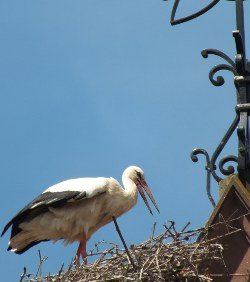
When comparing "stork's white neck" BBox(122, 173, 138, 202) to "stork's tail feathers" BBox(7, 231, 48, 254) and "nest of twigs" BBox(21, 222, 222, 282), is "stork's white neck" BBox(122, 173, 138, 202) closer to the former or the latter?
"stork's tail feathers" BBox(7, 231, 48, 254)

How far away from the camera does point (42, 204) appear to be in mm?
10406

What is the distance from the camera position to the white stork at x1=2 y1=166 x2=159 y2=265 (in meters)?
10.5

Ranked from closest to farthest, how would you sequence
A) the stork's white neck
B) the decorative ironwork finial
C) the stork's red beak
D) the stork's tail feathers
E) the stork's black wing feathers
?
1. the decorative ironwork finial
2. the stork's black wing feathers
3. the stork's tail feathers
4. the stork's white neck
5. the stork's red beak

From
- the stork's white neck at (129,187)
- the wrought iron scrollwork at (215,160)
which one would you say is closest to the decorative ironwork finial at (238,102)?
the wrought iron scrollwork at (215,160)

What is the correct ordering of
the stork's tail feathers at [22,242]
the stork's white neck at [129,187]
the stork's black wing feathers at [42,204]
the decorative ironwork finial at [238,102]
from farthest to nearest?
the stork's white neck at [129,187] < the stork's tail feathers at [22,242] < the stork's black wing feathers at [42,204] < the decorative ironwork finial at [238,102]

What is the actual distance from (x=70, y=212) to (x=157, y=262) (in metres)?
3.68

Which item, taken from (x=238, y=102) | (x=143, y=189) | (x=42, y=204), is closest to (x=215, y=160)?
(x=238, y=102)

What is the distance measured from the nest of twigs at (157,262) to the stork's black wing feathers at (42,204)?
2.60m

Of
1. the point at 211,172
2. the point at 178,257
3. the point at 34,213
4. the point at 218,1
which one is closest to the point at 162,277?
the point at 178,257

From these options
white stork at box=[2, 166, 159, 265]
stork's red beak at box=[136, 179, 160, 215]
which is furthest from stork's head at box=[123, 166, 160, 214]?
white stork at box=[2, 166, 159, 265]

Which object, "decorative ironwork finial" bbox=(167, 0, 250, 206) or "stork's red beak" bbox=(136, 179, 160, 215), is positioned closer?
"decorative ironwork finial" bbox=(167, 0, 250, 206)

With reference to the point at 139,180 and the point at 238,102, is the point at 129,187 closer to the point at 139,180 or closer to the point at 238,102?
the point at 139,180

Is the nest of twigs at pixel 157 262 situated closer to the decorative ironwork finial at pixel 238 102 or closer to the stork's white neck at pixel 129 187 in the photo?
the decorative ironwork finial at pixel 238 102

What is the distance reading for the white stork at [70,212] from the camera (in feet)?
34.3
